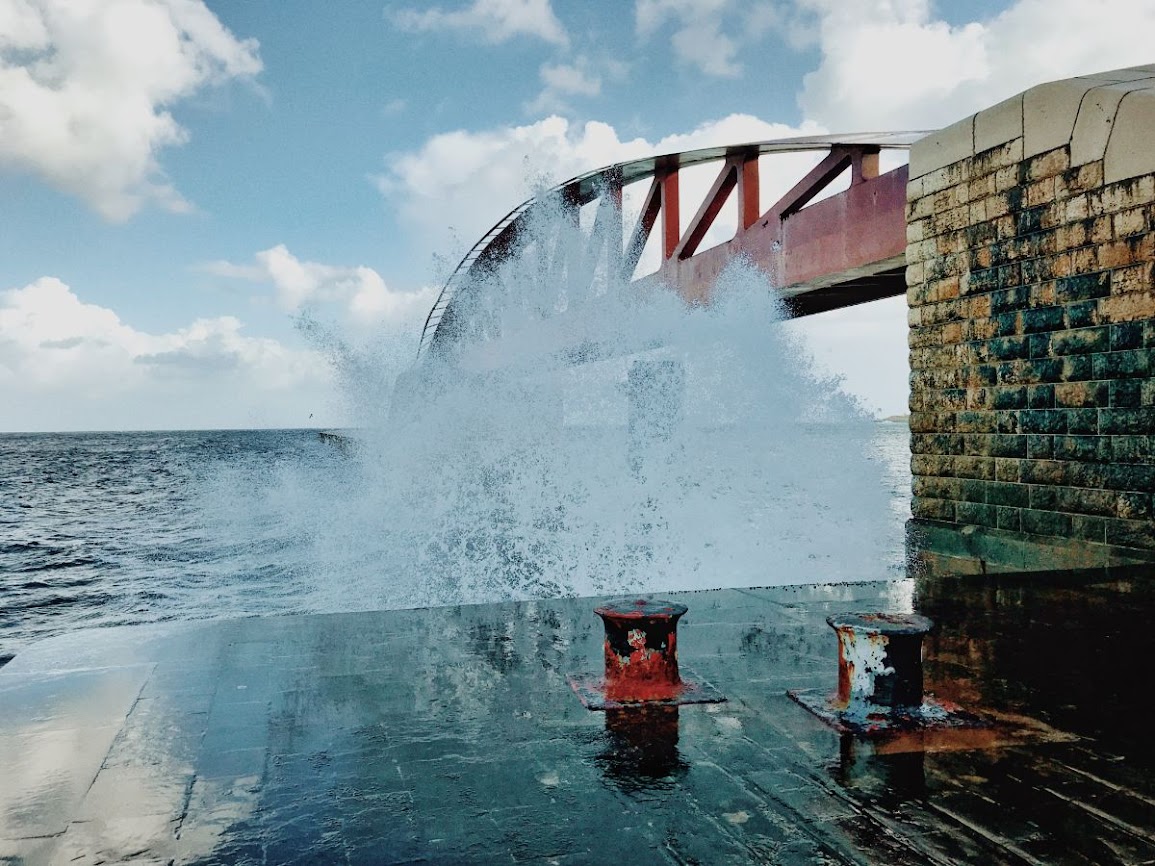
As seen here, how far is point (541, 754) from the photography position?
3.37m

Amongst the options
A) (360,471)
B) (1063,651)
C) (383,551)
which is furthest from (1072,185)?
(360,471)

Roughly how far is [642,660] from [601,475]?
48.9ft

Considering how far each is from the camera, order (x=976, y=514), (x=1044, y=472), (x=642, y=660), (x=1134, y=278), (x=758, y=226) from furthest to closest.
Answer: (x=758, y=226)
(x=976, y=514)
(x=1044, y=472)
(x=1134, y=278)
(x=642, y=660)

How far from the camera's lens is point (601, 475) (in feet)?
62.4

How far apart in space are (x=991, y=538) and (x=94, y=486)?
45.7 meters

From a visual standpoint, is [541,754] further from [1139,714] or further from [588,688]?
[1139,714]

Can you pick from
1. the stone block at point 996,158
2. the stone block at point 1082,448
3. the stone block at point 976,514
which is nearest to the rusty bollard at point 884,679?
the stone block at point 1082,448

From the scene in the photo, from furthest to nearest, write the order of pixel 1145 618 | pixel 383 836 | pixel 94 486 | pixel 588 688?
Result: 1. pixel 94 486
2. pixel 1145 618
3. pixel 588 688
4. pixel 383 836

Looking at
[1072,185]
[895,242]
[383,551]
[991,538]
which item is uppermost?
[895,242]

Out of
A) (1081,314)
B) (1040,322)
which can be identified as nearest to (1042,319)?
(1040,322)

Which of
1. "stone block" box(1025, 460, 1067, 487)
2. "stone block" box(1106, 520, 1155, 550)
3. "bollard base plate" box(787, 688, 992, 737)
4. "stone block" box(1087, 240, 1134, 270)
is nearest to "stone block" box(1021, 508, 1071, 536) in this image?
"stone block" box(1025, 460, 1067, 487)

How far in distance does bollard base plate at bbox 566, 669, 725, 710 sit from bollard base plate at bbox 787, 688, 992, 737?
18.6 inches

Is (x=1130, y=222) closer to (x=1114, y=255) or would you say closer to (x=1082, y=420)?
(x=1114, y=255)

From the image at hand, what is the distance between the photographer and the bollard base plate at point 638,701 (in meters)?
3.97
